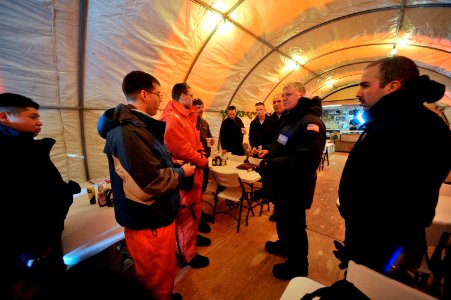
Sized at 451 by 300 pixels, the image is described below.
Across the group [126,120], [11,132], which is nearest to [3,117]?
[11,132]

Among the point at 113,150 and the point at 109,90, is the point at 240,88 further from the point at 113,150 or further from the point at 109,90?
the point at 113,150

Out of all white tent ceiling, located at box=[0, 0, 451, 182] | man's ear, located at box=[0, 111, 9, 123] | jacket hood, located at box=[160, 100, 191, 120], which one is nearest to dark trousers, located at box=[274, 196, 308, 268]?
jacket hood, located at box=[160, 100, 191, 120]

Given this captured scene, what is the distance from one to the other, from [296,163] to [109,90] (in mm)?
3361

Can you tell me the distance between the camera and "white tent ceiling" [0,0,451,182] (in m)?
2.37

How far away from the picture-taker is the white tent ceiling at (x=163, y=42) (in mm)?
2373

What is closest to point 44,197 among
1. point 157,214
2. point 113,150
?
point 113,150

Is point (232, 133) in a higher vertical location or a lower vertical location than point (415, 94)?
lower

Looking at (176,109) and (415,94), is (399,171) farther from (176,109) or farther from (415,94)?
(176,109)

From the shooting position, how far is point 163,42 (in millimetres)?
3363

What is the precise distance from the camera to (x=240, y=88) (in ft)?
20.2

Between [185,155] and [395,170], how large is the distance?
6.20ft

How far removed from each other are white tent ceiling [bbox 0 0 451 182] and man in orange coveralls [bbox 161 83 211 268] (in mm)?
1608

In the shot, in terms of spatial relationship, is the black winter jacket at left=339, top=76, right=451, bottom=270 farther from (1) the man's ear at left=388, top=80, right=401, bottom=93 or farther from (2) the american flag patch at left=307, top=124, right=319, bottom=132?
(2) the american flag patch at left=307, top=124, right=319, bottom=132

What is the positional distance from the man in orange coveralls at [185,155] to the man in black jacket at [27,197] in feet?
3.54
